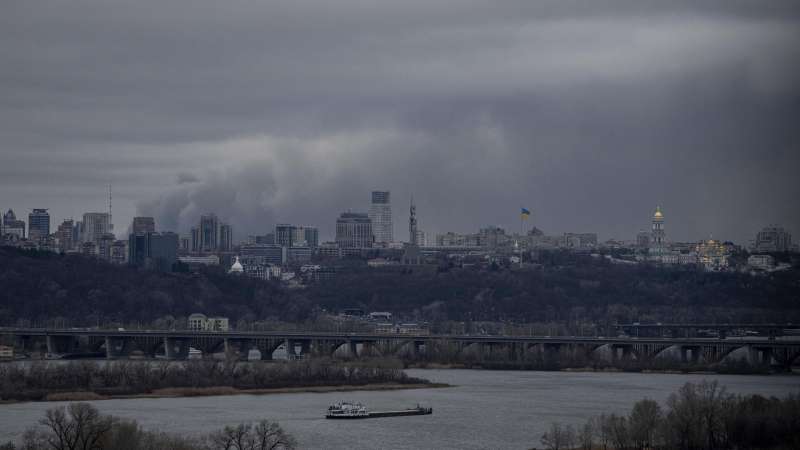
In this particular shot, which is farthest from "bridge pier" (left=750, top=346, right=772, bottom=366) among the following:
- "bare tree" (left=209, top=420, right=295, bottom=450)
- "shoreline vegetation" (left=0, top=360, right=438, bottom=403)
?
"bare tree" (left=209, top=420, right=295, bottom=450)

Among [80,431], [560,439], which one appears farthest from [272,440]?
[560,439]

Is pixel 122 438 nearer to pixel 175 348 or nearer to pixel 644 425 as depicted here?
pixel 644 425

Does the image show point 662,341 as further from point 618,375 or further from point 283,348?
point 283,348

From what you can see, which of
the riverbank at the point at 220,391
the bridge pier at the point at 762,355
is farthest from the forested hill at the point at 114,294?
the bridge pier at the point at 762,355

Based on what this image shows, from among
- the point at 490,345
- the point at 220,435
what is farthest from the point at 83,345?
the point at 220,435

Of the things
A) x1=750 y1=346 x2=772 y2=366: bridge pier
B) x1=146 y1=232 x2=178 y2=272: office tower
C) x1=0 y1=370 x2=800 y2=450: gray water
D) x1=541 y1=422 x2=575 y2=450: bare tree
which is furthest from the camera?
x1=146 y1=232 x2=178 y2=272: office tower

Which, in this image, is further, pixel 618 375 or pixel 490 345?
pixel 490 345

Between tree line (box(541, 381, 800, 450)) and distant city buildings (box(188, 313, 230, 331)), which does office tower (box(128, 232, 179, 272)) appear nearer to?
distant city buildings (box(188, 313, 230, 331))
